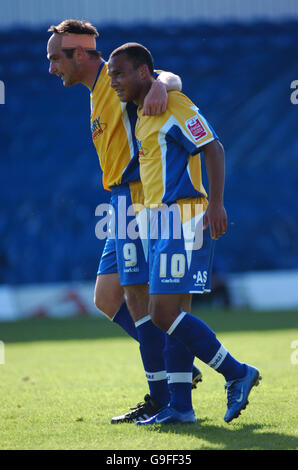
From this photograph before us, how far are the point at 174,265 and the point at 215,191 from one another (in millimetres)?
430

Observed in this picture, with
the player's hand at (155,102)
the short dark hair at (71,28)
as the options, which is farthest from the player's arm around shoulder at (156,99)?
the short dark hair at (71,28)

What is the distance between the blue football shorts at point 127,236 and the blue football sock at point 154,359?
27cm

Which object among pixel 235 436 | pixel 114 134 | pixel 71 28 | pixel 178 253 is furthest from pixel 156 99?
pixel 235 436

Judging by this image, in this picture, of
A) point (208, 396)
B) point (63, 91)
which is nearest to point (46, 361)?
point (208, 396)

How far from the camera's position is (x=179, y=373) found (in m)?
4.33

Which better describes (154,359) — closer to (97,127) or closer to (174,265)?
(174,265)

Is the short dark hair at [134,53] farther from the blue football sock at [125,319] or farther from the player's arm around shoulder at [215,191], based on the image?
the blue football sock at [125,319]

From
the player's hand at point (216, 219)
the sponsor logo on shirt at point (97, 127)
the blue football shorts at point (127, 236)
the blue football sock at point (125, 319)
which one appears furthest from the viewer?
the blue football sock at point (125, 319)

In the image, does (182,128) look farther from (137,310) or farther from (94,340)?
(94,340)

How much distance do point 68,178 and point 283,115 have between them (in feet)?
15.3

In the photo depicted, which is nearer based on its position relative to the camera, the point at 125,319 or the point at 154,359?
the point at 154,359

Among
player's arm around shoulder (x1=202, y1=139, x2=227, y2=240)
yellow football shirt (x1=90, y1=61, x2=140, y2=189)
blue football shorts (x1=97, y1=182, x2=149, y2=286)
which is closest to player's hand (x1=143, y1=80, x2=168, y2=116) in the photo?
player's arm around shoulder (x1=202, y1=139, x2=227, y2=240)

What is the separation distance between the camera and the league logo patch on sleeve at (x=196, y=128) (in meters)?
4.17

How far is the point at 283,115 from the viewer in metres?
17.0
